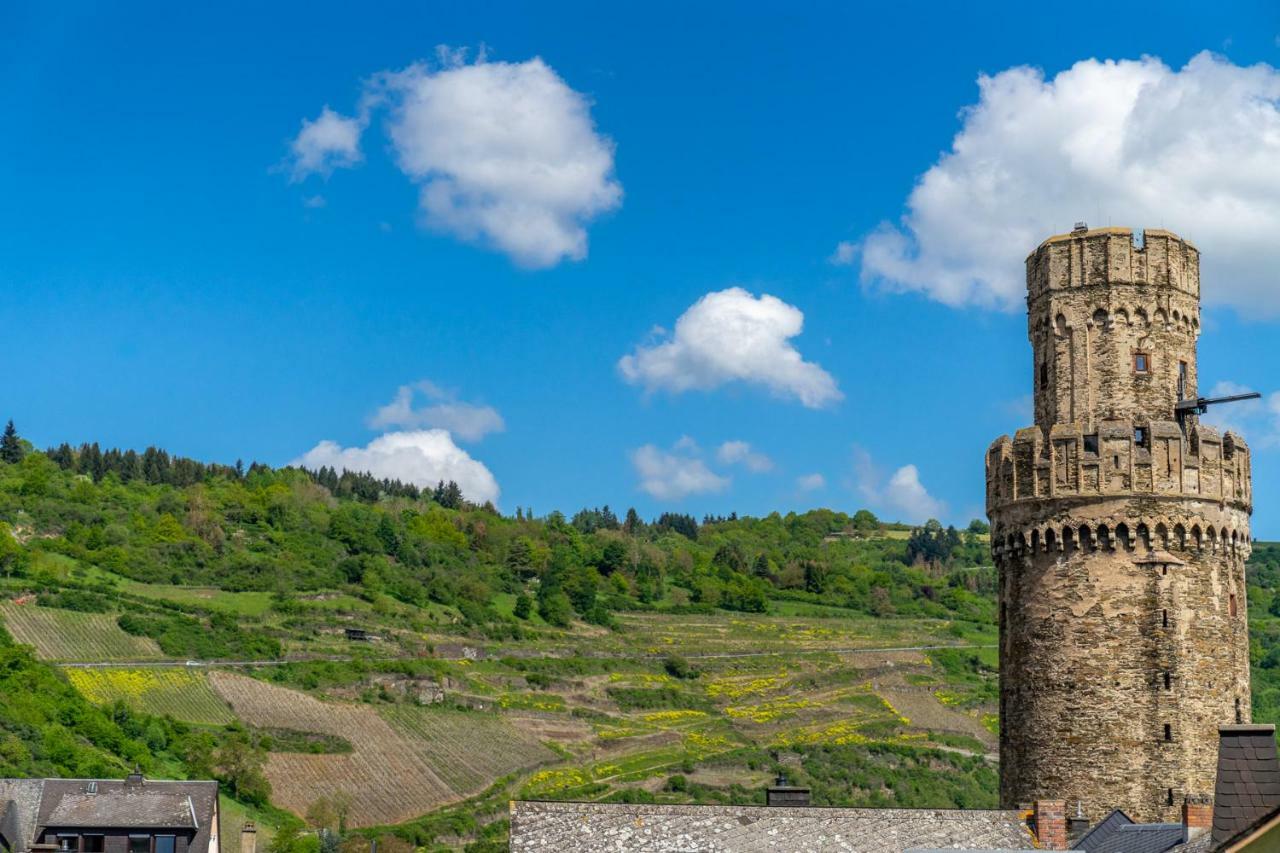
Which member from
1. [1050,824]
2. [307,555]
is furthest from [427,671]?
[1050,824]

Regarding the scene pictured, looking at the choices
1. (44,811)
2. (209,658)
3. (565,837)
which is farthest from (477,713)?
(565,837)

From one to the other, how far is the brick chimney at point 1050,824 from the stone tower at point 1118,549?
138 cm

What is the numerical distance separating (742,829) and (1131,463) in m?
10.3

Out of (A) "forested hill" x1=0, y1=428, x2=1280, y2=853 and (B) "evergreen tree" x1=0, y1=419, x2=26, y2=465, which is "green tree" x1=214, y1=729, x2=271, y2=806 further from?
(B) "evergreen tree" x1=0, y1=419, x2=26, y2=465

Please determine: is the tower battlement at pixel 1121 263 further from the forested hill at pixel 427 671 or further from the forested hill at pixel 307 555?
the forested hill at pixel 307 555

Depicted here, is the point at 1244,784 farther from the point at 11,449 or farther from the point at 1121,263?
the point at 11,449

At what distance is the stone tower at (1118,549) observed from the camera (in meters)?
32.5

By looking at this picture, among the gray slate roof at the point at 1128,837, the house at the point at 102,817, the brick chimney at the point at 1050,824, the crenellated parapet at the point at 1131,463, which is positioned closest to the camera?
the gray slate roof at the point at 1128,837

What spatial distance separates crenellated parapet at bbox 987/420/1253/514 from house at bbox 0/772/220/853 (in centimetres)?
1783

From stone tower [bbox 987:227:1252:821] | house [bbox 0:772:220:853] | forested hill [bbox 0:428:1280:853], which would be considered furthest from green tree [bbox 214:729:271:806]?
stone tower [bbox 987:227:1252:821]

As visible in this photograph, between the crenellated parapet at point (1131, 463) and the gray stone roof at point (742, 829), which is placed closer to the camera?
the gray stone roof at point (742, 829)

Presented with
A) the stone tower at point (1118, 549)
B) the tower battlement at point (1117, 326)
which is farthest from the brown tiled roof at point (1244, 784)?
the tower battlement at point (1117, 326)

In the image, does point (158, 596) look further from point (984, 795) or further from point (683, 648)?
point (984, 795)

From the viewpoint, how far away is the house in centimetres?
3556
